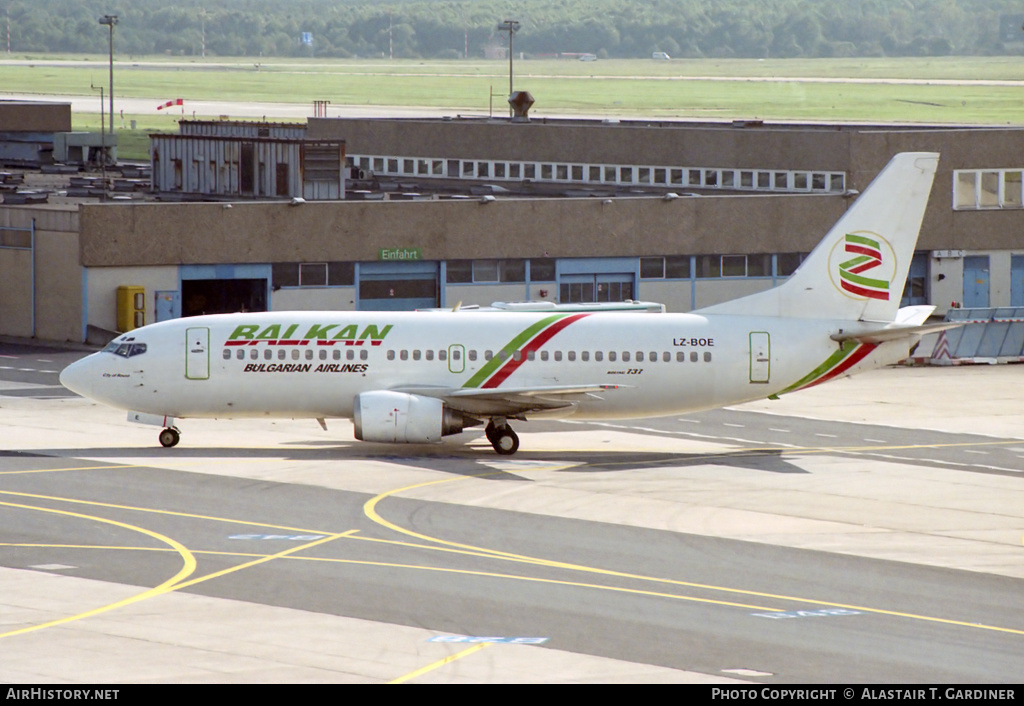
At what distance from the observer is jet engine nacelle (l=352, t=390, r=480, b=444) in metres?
47.1

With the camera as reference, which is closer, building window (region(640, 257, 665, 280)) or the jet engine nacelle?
the jet engine nacelle

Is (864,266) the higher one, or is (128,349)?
(864,266)

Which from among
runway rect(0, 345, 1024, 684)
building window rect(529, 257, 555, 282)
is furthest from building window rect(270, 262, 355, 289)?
runway rect(0, 345, 1024, 684)

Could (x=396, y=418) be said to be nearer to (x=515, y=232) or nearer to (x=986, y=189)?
(x=515, y=232)

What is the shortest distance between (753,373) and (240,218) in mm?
32879

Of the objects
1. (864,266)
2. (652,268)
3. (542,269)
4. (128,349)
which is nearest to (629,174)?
(652,268)

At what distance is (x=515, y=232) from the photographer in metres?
79.1

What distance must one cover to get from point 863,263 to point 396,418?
15.2 metres

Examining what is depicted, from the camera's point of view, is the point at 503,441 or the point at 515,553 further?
the point at 503,441

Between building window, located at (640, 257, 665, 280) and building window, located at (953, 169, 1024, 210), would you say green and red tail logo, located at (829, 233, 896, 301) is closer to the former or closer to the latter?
building window, located at (640, 257, 665, 280)

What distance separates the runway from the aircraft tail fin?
183 inches

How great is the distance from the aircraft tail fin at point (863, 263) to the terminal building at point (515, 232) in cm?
3056

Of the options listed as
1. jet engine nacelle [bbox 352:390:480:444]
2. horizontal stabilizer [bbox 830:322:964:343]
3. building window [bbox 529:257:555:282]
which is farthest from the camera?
building window [bbox 529:257:555:282]

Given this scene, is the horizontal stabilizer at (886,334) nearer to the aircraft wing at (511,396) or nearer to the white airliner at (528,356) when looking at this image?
the white airliner at (528,356)
